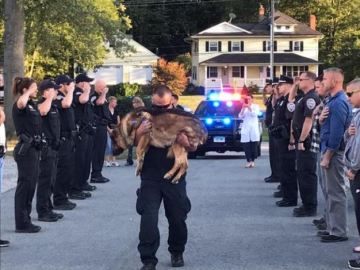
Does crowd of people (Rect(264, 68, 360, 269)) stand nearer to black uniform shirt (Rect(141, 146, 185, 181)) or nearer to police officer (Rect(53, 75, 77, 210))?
black uniform shirt (Rect(141, 146, 185, 181))

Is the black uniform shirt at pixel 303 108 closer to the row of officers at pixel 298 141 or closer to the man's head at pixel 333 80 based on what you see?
A: the row of officers at pixel 298 141

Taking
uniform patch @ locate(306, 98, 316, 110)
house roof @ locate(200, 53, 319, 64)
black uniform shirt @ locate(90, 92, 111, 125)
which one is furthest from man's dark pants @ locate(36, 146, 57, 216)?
house roof @ locate(200, 53, 319, 64)

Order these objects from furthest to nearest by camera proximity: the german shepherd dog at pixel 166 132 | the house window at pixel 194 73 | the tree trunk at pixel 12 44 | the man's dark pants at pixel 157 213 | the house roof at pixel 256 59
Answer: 1. the house window at pixel 194 73
2. the house roof at pixel 256 59
3. the tree trunk at pixel 12 44
4. the german shepherd dog at pixel 166 132
5. the man's dark pants at pixel 157 213

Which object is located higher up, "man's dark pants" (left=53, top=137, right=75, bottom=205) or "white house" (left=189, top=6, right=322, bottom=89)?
"white house" (left=189, top=6, right=322, bottom=89)

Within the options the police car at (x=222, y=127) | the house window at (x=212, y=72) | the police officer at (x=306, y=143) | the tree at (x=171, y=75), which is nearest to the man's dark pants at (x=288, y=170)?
the police officer at (x=306, y=143)

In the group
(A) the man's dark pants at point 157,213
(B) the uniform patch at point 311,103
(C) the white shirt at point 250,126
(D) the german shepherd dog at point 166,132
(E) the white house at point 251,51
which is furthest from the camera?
(E) the white house at point 251,51

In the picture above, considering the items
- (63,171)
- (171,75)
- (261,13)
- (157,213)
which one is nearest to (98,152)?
(63,171)

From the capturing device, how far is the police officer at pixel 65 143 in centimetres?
1143

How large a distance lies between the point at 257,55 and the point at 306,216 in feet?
235

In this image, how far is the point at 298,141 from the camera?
1054 cm

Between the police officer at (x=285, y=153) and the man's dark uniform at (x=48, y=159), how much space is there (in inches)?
147

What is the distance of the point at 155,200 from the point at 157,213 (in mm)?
140

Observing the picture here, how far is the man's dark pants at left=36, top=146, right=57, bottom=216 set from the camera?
1047 centimetres

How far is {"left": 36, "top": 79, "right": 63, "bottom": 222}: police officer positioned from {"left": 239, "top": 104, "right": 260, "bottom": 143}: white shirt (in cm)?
840
